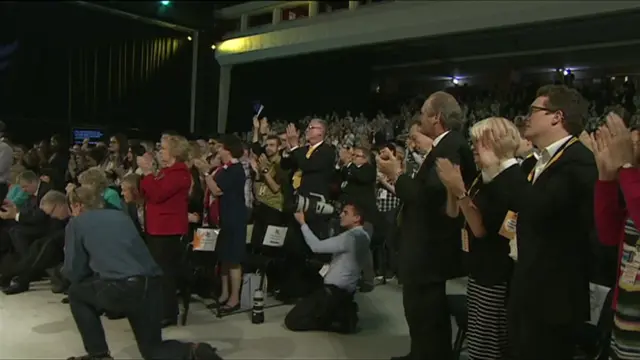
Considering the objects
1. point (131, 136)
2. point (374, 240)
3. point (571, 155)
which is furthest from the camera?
point (131, 136)

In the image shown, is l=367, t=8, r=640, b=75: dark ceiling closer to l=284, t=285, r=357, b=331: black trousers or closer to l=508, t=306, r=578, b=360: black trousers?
l=284, t=285, r=357, b=331: black trousers

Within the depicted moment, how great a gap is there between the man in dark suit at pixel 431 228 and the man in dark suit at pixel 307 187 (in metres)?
1.83

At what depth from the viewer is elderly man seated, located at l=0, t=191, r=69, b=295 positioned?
16.7 feet

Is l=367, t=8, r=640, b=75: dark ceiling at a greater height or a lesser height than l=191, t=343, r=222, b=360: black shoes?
greater

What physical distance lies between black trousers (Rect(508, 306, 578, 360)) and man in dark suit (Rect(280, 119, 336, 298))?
2588mm

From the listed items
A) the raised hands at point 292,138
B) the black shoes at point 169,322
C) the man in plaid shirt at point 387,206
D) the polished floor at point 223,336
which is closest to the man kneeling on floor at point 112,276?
the polished floor at point 223,336

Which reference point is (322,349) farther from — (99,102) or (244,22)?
(244,22)

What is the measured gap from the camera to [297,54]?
8.71 metres

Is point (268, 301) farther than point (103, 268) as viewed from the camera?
Yes

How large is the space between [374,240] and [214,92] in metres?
3.59

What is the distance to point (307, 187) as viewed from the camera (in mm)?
4891

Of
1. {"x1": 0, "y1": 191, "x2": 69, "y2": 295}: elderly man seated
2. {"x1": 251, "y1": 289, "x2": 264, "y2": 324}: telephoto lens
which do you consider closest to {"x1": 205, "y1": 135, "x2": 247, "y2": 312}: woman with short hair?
{"x1": 251, "y1": 289, "x2": 264, "y2": 324}: telephoto lens

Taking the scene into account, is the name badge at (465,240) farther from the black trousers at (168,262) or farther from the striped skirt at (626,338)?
the black trousers at (168,262)

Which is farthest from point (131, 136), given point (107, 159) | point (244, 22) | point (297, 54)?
point (297, 54)
